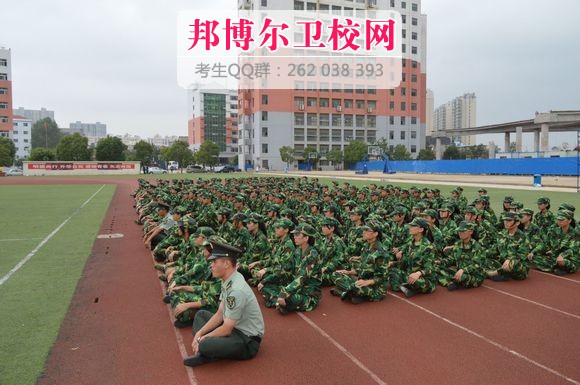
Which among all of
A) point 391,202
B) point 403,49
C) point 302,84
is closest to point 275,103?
point 302,84

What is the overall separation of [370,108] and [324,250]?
263 ft

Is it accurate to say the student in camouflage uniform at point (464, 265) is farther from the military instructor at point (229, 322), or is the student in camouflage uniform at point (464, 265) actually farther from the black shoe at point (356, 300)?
the military instructor at point (229, 322)

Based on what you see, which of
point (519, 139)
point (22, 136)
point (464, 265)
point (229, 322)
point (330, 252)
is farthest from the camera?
point (22, 136)

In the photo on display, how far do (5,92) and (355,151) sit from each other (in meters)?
61.8

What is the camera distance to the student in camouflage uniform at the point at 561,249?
8625mm

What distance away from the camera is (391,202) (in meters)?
13.5

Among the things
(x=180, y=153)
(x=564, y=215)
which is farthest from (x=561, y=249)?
(x=180, y=153)

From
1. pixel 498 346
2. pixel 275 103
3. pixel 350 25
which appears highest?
pixel 350 25

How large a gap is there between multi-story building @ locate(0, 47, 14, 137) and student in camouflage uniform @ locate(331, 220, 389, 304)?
8724cm

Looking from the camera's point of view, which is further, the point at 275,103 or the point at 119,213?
the point at 275,103

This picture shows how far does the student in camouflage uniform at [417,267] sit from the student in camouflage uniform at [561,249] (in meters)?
2.95

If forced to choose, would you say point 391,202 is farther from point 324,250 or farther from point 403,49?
point 403,49

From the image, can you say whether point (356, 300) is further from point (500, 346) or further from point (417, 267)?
point (500, 346)

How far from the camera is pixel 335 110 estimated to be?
82.1 metres
